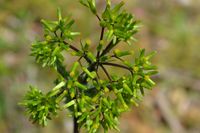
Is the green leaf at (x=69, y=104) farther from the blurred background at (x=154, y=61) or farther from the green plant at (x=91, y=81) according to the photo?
the blurred background at (x=154, y=61)

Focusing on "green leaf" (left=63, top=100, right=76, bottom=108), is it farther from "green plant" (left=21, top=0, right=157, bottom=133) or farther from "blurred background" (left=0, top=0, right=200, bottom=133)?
"blurred background" (left=0, top=0, right=200, bottom=133)

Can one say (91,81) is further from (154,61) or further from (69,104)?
(154,61)

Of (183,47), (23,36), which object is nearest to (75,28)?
(23,36)

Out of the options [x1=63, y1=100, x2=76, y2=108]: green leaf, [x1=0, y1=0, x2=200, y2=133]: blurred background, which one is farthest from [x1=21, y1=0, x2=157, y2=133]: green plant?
[x1=0, y1=0, x2=200, y2=133]: blurred background

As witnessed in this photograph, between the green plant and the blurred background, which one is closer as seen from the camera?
the green plant

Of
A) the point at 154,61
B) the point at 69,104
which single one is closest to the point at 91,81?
the point at 69,104

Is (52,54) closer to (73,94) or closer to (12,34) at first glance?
(73,94)
